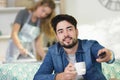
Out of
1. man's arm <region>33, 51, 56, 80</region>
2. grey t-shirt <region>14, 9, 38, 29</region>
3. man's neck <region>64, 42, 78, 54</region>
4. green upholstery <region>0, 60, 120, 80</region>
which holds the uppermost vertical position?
grey t-shirt <region>14, 9, 38, 29</region>

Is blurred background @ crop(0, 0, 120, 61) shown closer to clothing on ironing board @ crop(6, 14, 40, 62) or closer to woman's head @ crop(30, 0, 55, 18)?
woman's head @ crop(30, 0, 55, 18)

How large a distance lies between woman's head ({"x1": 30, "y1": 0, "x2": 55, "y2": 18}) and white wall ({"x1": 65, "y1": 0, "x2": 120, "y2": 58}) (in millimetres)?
255

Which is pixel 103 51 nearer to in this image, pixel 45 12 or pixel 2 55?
pixel 45 12

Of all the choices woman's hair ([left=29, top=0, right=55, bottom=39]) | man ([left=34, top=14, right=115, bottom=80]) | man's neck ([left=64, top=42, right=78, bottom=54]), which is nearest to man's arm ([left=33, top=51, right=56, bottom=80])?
man ([left=34, top=14, right=115, bottom=80])

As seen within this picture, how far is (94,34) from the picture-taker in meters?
2.54

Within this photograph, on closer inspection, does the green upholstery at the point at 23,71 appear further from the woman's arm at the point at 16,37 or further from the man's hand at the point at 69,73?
the man's hand at the point at 69,73

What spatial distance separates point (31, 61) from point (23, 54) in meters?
0.11

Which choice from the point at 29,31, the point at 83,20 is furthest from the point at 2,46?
the point at 83,20

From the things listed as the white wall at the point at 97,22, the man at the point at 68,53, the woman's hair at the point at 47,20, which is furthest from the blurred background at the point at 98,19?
the man at the point at 68,53

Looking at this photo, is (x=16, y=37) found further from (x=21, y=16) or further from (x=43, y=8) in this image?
(x=43, y=8)

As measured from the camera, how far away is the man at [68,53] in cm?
152

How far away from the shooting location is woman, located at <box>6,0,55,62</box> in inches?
94.7

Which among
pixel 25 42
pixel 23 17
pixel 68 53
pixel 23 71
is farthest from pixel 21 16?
pixel 68 53

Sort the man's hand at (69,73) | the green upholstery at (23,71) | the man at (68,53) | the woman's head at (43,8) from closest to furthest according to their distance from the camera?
the man's hand at (69,73), the man at (68,53), the green upholstery at (23,71), the woman's head at (43,8)
